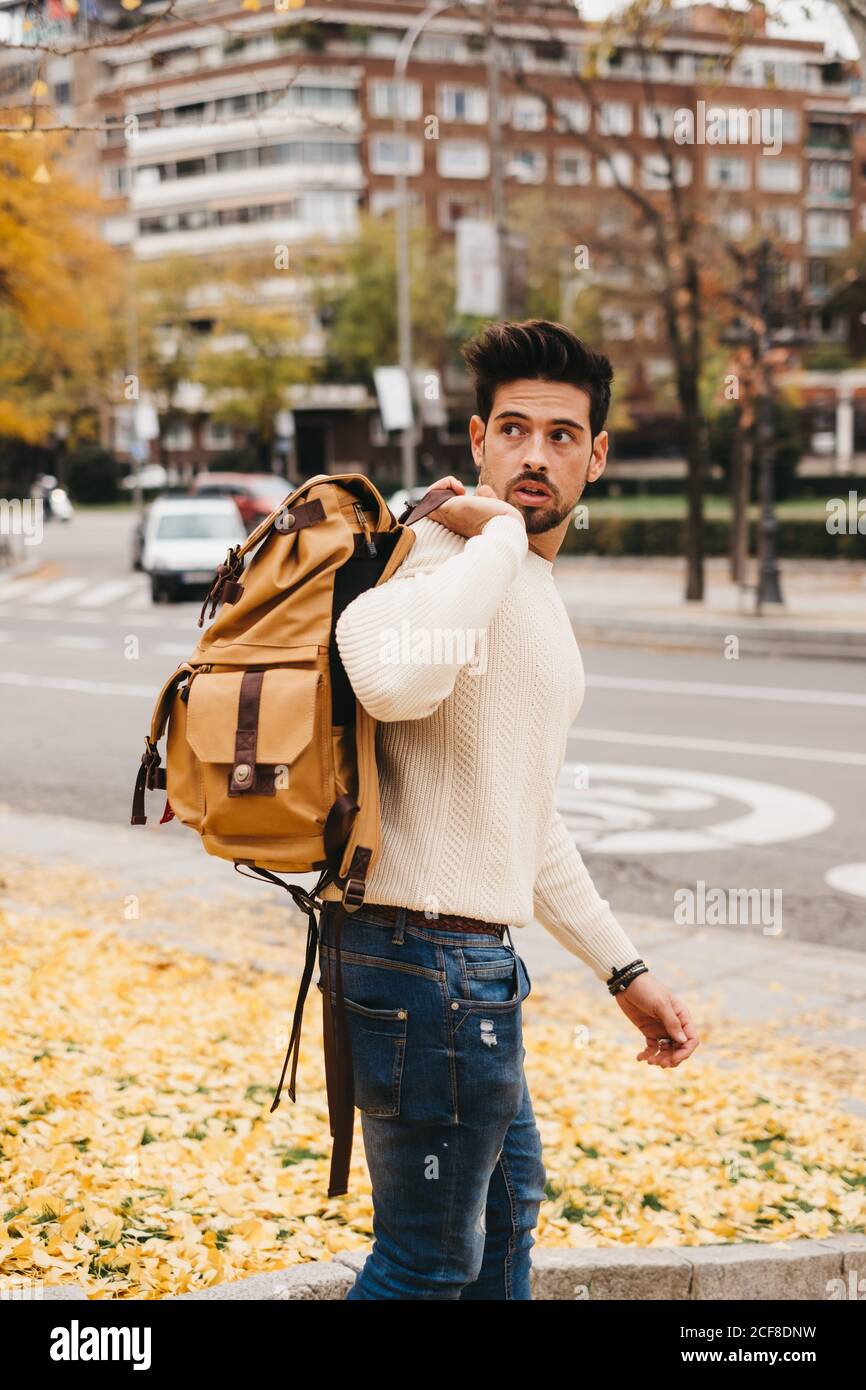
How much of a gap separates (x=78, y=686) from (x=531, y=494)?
1371 cm

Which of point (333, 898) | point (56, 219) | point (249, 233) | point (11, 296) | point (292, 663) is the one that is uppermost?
point (249, 233)

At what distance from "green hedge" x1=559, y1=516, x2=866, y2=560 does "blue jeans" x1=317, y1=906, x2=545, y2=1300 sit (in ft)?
88.1

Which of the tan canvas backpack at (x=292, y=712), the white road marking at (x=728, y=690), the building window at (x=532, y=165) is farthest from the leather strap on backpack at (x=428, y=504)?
the building window at (x=532, y=165)

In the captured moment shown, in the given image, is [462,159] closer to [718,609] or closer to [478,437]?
[718,609]

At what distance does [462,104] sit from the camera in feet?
236

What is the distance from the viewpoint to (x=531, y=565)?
2.65m

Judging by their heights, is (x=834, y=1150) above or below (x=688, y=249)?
below

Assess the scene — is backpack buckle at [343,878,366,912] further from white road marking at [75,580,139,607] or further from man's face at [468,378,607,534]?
white road marking at [75,580,139,607]

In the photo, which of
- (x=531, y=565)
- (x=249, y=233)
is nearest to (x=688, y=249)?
(x=531, y=565)

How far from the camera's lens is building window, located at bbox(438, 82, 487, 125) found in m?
71.2

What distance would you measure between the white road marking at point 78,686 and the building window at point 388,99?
59.6m

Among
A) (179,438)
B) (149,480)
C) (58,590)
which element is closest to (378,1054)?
(58,590)
